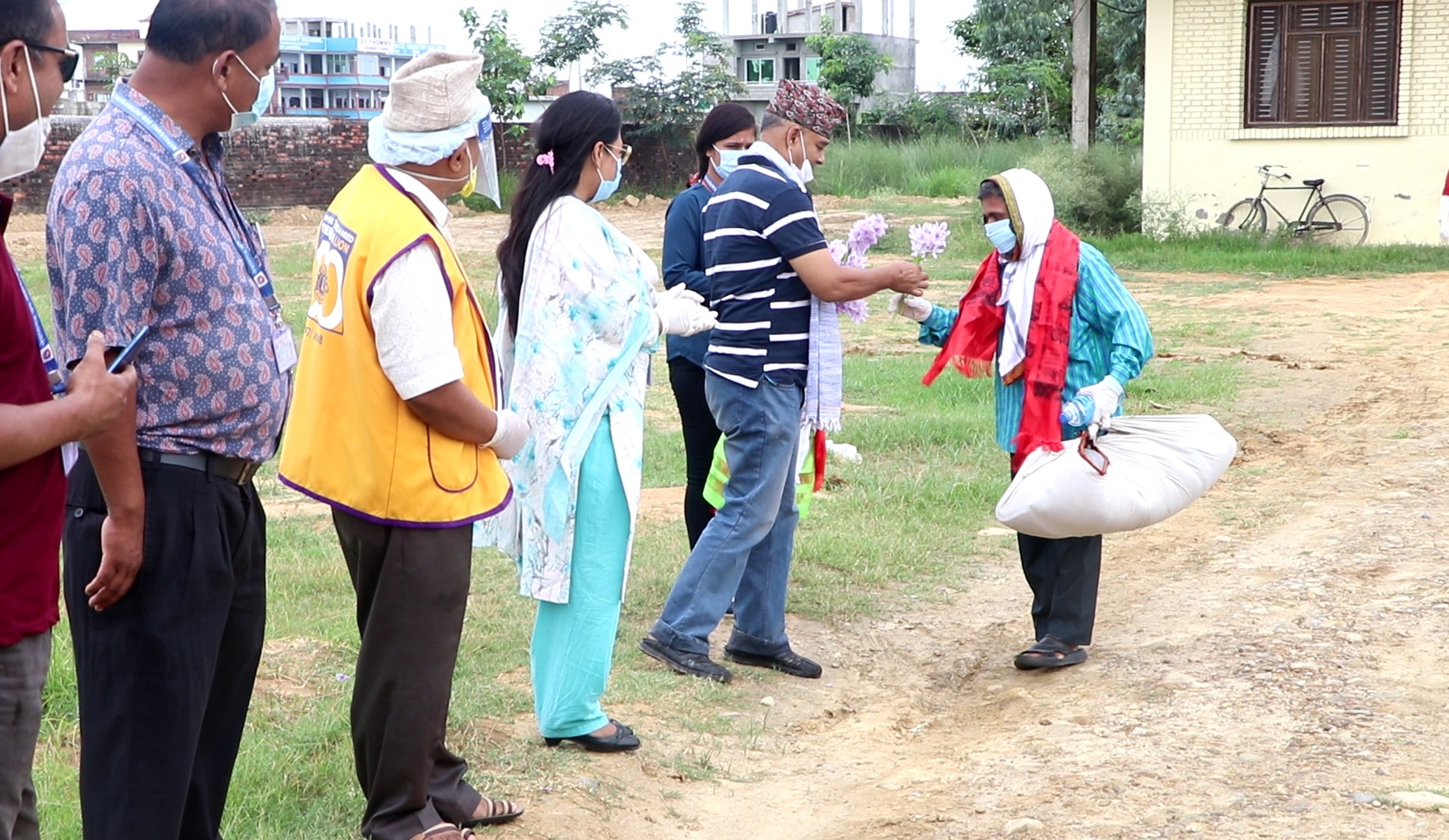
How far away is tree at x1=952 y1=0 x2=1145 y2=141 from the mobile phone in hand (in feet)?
99.5

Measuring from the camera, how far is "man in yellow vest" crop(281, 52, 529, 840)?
10.1ft

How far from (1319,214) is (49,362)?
18.3m

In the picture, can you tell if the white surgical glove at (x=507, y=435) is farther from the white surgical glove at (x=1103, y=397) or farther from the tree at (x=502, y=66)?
the tree at (x=502, y=66)

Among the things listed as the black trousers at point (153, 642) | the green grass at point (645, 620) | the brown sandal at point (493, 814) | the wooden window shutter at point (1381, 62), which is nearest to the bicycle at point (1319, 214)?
the wooden window shutter at point (1381, 62)

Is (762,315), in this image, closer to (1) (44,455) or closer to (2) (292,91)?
(1) (44,455)

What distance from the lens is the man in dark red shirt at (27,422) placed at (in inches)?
85.9

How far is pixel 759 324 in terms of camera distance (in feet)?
15.4

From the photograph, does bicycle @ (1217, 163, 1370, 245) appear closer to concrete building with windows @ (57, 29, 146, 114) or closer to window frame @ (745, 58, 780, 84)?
concrete building with windows @ (57, 29, 146, 114)

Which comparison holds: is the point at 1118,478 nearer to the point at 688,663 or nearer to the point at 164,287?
the point at 688,663

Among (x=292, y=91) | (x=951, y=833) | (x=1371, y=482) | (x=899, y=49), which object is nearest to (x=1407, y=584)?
(x=1371, y=482)

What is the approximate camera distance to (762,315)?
470 cm

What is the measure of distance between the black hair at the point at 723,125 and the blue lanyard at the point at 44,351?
11.6 ft

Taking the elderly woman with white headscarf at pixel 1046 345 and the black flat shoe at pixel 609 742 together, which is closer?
the black flat shoe at pixel 609 742

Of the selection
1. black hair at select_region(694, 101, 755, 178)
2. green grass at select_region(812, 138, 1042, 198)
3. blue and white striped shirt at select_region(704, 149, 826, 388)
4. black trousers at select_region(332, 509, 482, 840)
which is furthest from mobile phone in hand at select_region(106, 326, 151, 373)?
green grass at select_region(812, 138, 1042, 198)
